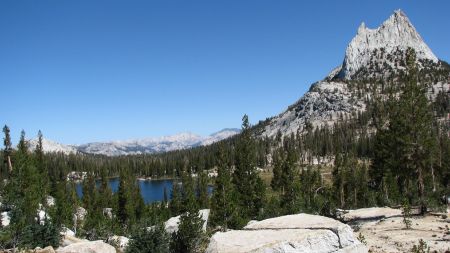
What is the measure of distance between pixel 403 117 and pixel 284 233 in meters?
29.1

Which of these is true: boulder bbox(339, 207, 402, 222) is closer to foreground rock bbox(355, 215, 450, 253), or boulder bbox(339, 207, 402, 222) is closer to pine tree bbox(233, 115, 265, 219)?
foreground rock bbox(355, 215, 450, 253)

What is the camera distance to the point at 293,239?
20062 mm

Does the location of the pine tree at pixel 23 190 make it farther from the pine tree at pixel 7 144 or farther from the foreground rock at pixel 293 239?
the foreground rock at pixel 293 239

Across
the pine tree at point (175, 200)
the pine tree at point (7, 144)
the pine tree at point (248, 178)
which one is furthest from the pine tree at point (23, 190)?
the pine tree at point (248, 178)

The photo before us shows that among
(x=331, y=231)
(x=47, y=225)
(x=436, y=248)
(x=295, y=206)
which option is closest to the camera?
(x=331, y=231)

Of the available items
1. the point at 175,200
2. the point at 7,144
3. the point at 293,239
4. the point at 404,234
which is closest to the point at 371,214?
the point at 404,234

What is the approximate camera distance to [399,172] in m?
47.1

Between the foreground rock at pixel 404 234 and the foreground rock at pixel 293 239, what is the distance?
7188 millimetres

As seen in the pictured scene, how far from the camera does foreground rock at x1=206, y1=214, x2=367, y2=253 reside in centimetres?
1988

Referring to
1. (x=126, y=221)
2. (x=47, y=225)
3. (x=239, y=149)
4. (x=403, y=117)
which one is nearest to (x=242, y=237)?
(x=47, y=225)

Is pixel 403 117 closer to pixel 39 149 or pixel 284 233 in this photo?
pixel 284 233

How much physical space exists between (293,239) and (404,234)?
17502mm

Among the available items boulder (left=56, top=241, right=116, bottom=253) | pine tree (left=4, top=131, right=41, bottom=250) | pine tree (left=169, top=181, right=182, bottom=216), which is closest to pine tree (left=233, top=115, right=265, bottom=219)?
pine tree (left=169, top=181, right=182, bottom=216)

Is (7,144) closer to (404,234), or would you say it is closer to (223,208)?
(223,208)
